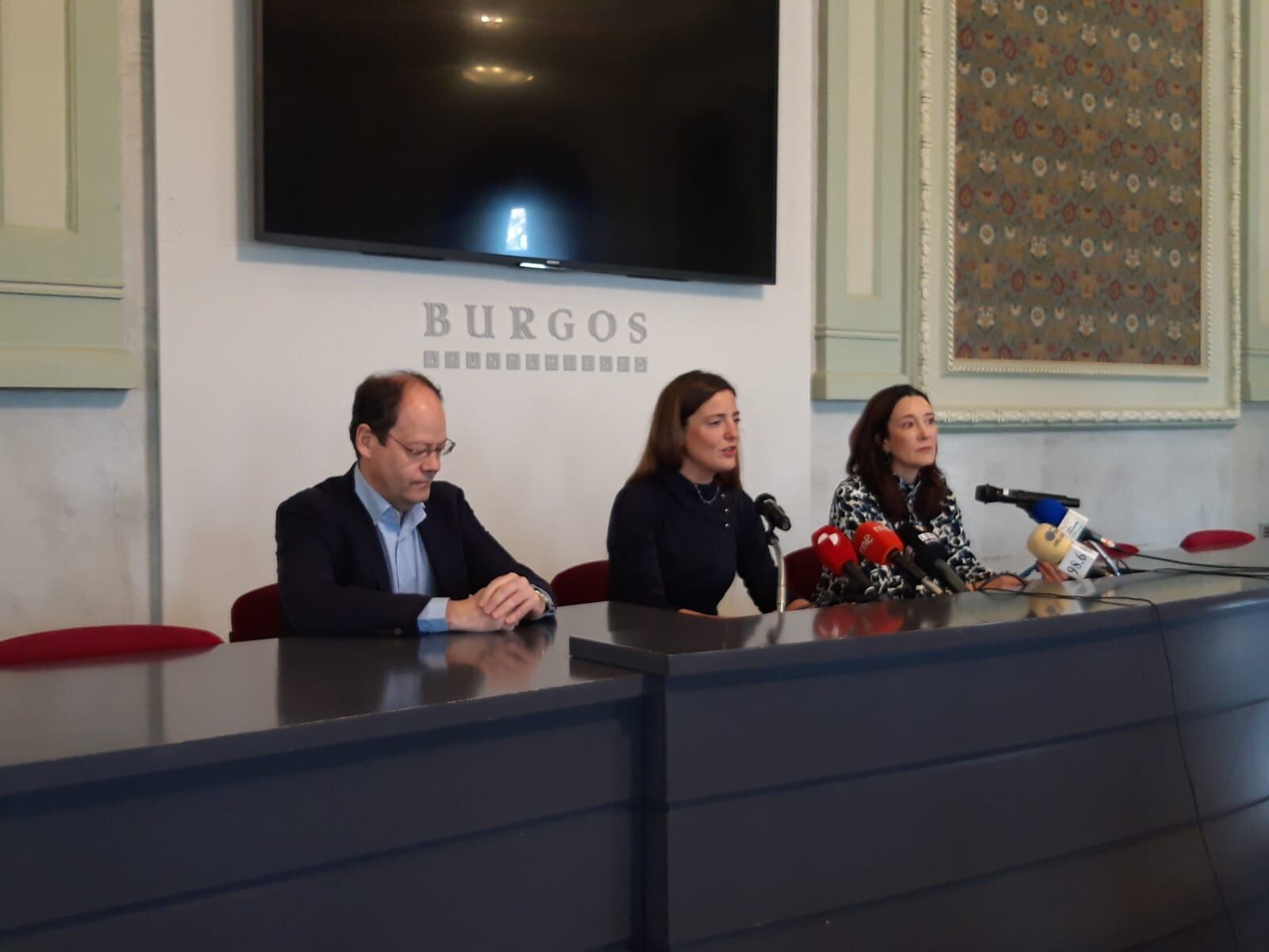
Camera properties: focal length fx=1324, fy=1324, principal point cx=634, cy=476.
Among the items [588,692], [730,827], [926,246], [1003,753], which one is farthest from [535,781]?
[926,246]

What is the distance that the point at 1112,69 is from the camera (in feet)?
18.8

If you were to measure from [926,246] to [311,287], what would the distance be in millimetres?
2479

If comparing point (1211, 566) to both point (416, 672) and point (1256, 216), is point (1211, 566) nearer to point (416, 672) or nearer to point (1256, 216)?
point (416, 672)

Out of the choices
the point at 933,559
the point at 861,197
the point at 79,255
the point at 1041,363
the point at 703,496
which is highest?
the point at 861,197

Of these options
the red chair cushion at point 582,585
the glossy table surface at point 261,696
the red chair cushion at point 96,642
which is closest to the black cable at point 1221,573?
the red chair cushion at point 582,585

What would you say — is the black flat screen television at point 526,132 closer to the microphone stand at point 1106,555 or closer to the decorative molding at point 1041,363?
the decorative molding at point 1041,363

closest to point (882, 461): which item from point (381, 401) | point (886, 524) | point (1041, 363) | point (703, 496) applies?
point (886, 524)

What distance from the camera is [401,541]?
2830mm

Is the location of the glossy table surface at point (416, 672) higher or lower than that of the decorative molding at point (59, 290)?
lower

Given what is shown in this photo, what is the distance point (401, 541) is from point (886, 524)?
139 centimetres

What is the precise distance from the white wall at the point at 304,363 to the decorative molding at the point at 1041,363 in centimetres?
94

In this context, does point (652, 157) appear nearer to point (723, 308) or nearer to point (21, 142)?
point (723, 308)

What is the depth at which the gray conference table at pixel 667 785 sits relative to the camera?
4.93ft

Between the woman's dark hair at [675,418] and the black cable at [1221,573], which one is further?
the woman's dark hair at [675,418]
